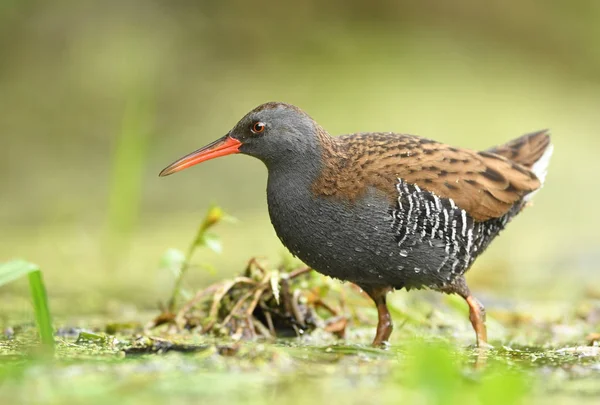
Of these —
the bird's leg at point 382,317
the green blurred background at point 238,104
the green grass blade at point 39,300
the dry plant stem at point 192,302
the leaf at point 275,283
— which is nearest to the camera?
the green grass blade at point 39,300

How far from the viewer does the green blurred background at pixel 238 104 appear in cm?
844

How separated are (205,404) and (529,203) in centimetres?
319

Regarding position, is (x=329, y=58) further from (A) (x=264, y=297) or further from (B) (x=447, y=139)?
(A) (x=264, y=297)

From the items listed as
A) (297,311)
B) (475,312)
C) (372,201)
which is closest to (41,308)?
(372,201)

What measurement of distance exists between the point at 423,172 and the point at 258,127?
0.85m

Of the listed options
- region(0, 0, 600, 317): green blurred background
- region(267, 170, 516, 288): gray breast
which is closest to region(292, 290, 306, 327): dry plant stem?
region(267, 170, 516, 288): gray breast

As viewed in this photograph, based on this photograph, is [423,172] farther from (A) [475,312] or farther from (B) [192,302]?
(B) [192,302]

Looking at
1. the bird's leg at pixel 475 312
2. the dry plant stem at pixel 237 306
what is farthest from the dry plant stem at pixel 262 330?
the bird's leg at pixel 475 312

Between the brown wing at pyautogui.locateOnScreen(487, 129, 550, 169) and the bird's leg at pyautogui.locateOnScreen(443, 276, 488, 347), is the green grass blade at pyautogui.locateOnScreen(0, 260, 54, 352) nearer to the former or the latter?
the bird's leg at pyautogui.locateOnScreen(443, 276, 488, 347)

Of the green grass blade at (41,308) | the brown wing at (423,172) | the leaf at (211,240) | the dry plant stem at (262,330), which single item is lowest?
the dry plant stem at (262,330)

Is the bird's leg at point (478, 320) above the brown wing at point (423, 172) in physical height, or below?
below

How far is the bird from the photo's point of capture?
4875 millimetres

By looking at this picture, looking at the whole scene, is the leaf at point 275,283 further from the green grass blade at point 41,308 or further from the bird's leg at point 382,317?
the green grass blade at point 41,308

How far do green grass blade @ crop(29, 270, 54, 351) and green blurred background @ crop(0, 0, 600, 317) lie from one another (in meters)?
3.26
